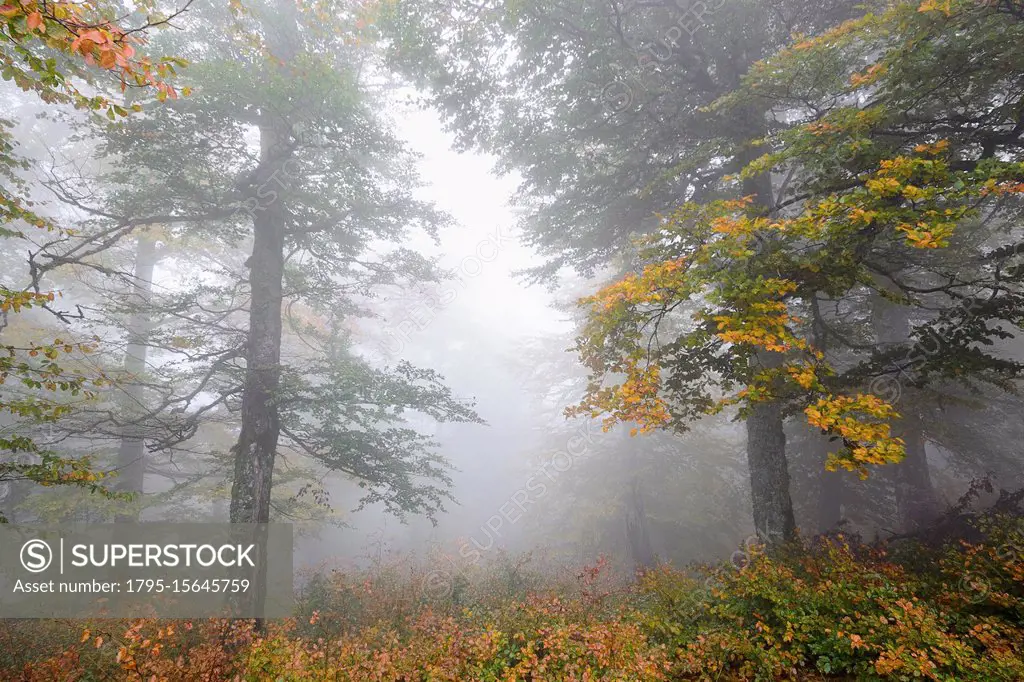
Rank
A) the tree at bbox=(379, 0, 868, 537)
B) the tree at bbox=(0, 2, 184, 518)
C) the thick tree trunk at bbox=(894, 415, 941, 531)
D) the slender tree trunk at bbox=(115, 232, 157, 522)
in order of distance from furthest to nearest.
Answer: the slender tree trunk at bbox=(115, 232, 157, 522) < the thick tree trunk at bbox=(894, 415, 941, 531) < the tree at bbox=(379, 0, 868, 537) < the tree at bbox=(0, 2, 184, 518)

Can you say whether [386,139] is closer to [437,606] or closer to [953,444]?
[437,606]

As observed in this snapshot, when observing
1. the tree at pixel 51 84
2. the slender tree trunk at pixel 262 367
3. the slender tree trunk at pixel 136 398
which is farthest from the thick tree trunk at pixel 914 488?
the slender tree trunk at pixel 136 398

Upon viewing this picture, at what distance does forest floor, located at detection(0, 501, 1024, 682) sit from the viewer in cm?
402

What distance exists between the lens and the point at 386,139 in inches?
392

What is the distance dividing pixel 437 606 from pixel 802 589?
20.4 feet

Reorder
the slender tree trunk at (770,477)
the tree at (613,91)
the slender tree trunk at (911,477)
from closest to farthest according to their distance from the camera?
1. the slender tree trunk at (770,477)
2. the tree at (613,91)
3. the slender tree trunk at (911,477)

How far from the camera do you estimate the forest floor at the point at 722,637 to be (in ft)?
13.2

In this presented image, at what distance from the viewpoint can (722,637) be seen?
4695 mm

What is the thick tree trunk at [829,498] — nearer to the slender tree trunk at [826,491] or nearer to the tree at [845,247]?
the slender tree trunk at [826,491]

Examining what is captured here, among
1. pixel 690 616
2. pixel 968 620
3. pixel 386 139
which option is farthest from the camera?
pixel 386 139

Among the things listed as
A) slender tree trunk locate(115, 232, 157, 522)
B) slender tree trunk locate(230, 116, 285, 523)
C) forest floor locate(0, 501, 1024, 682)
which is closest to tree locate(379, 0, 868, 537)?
forest floor locate(0, 501, 1024, 682)

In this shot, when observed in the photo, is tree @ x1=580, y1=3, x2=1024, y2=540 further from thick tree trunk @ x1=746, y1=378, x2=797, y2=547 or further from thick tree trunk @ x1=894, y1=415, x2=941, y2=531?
thick tree trunk @ x1=894, y1=415, x2=941, y2=531

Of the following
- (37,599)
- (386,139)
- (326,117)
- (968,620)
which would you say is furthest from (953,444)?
(37,599)

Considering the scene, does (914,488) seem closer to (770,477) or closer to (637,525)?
(770,477)
